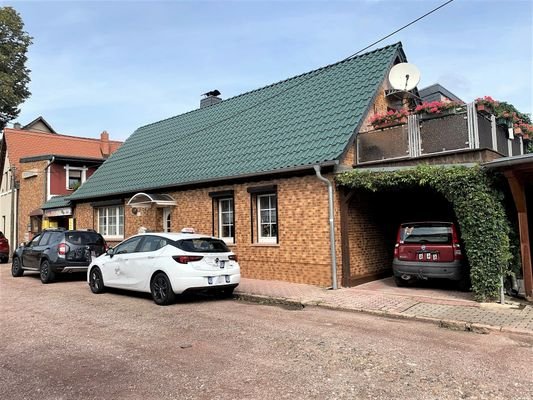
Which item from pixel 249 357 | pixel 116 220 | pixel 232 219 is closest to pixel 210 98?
pixel 116 220

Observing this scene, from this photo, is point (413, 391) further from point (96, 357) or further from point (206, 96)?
point (206, 96)

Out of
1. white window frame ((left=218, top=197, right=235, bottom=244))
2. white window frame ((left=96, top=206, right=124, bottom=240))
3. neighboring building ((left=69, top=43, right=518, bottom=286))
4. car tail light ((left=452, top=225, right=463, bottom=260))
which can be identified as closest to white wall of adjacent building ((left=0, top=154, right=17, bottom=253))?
white window frame ((left=96, top=206, right=124, bottom=240))

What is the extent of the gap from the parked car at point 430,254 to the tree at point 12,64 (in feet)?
105

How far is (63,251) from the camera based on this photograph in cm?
1295

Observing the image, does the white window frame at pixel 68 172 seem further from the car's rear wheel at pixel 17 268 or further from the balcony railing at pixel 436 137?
the balcony railing at pixel 436 137

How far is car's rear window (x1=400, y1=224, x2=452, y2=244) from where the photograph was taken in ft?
32.3

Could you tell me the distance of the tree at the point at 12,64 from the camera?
31906 millimetres

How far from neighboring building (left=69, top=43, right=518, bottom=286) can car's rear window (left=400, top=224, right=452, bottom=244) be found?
141 cm

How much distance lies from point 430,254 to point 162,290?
601 cm

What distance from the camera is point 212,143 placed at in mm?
16453

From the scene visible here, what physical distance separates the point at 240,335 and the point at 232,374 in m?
1.72

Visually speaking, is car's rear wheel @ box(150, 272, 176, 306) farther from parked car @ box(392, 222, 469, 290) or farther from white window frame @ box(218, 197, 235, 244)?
parked car @ box(392, 222, 469, 290)

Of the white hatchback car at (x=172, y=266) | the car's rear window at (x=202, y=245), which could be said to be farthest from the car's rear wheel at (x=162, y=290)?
the car's rear window at (x=202, y=245)

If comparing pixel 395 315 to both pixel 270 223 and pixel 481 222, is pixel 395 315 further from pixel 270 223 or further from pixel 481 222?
pixel 270 223
